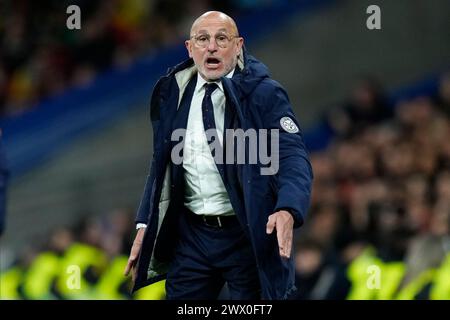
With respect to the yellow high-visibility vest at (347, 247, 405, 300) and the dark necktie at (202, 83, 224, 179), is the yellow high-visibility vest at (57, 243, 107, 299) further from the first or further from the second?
the dark necktie at (202, 83, 224, 179)

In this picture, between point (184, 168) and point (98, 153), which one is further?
point (98, 153)

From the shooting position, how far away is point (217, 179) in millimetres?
6270

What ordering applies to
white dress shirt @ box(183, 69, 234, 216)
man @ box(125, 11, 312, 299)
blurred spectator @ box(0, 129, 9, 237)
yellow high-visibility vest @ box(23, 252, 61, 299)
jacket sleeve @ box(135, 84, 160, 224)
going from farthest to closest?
yellow high-visibility vest @ box(23, 252, 61, 299) → blurred spectator @ box(0, 129, 9, 237) → jacket sleeve @ box(135, 84, 160, 224) → white dress shirt @ box(183, 69, 234, 216) → man @ box(125, 11, 312, 299)

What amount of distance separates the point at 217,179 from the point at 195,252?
0.38m

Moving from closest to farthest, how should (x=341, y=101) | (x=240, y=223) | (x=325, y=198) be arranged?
(x=240, y=223)
(x=325, y=198)
(x=341, y=101)

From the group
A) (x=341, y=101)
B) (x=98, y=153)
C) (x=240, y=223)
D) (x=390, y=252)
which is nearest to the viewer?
(x=240, y=223)

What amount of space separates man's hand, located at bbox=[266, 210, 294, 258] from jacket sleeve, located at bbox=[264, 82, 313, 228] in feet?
0.12

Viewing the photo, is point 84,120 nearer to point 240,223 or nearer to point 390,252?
point 390,252

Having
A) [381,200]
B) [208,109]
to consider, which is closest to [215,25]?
[208,109]

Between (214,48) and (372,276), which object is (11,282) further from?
(214,48)

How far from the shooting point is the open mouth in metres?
6.33

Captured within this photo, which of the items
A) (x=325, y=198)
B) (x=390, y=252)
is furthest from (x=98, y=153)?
(x=390, y=252)

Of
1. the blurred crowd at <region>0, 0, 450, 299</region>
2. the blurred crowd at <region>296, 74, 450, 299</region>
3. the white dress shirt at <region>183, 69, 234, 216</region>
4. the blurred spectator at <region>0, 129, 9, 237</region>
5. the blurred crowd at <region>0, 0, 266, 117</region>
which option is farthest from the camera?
the blurred crowd at <region>0, 0, 266, 117</region>

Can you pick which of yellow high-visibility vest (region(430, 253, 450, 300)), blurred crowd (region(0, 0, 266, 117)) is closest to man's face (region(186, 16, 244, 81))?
yellow high-visibility vest (region(430, 253, 450, 300))
